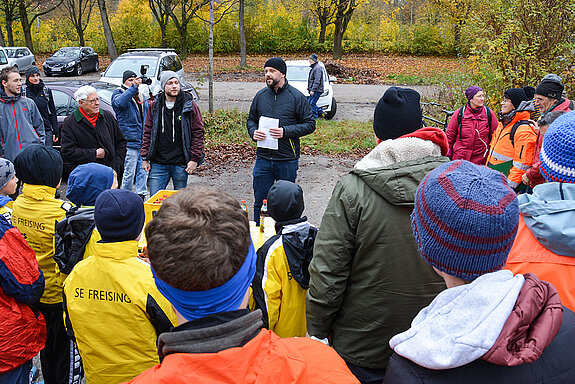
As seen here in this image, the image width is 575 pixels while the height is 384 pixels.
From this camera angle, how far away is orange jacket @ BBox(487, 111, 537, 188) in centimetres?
508

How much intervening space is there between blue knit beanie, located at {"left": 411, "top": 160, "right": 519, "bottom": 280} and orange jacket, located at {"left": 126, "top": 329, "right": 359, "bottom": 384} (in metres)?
0.46

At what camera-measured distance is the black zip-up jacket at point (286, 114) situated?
17.4ft

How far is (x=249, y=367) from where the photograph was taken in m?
1.10

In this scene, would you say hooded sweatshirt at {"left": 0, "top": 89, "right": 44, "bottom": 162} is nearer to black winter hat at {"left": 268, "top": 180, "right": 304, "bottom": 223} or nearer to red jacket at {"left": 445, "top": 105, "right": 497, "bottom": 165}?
black winter hat at {"left": 268, "top": 180, "right": 304, "bottom": 223}

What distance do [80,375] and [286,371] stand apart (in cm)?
245

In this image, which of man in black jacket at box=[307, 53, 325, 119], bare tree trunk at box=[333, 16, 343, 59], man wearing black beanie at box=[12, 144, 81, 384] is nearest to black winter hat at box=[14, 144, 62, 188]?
man wearing black beanie at box=[12, 144, 81, 384]

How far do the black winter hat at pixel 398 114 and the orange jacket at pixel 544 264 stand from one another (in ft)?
3.06

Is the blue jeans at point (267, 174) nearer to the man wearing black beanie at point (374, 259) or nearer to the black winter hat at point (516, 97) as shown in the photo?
the black winter hat at point (516, 97)

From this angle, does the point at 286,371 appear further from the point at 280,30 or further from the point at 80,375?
the point at 280,30

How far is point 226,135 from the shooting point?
11.1m

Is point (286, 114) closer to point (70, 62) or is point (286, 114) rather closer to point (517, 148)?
point (517, 148)

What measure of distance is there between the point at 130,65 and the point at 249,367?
44.3 ft

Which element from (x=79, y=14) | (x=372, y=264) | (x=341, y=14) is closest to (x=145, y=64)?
(x=372, y=264)

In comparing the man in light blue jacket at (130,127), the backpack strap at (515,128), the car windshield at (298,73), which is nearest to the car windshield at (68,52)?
the car windshield at (298,73)
